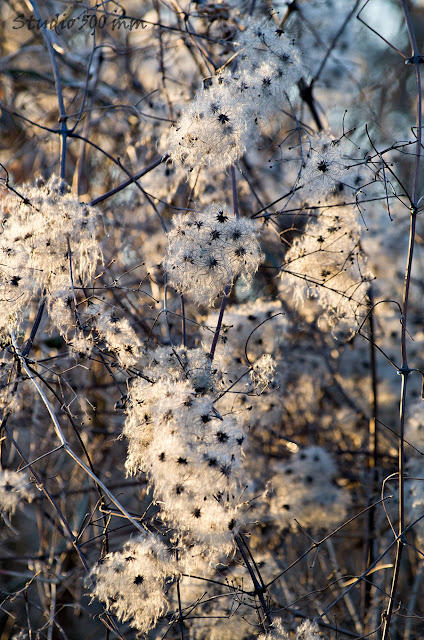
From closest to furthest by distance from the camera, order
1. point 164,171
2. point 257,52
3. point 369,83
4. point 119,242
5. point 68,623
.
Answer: point 257,52 → point 164,171 → point 119,242 → point 68,623 → point 369,83

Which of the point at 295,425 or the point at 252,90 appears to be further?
the point at 295,425

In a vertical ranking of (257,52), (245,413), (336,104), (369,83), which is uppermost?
(369,83)

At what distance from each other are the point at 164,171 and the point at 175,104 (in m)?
0.66

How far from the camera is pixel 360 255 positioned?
6.89 ft

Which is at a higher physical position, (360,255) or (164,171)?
(164,171)

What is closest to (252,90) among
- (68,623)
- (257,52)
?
(257,52)

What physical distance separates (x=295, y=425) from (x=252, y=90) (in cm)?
248

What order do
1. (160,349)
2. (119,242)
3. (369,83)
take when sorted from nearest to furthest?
1. (160,349)
2. (119,242)
3. (369,83)

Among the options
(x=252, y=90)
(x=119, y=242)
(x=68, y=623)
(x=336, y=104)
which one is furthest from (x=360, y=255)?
(x=68, y=623)

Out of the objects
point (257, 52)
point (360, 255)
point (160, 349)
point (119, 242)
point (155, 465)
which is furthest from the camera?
point (119, 242)

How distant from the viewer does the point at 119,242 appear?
3609mm

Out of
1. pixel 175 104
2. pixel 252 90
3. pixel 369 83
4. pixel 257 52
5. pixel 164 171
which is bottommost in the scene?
pixel 252 90

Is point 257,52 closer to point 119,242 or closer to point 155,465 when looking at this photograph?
point 155,465

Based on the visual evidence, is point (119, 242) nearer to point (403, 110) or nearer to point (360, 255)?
point (360, 255)
